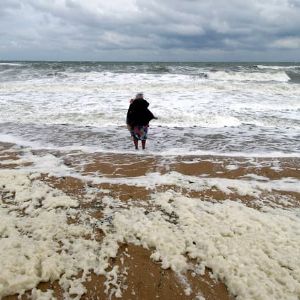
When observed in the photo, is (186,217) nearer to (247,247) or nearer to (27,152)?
(247,247)

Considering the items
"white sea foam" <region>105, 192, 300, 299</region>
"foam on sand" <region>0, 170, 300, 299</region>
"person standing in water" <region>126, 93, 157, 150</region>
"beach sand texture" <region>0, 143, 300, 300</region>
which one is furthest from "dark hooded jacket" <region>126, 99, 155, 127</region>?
"white sea foam" <region>105, 192, 300, 299</region>

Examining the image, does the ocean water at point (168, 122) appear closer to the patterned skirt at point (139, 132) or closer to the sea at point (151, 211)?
the sea at point (151, 211)

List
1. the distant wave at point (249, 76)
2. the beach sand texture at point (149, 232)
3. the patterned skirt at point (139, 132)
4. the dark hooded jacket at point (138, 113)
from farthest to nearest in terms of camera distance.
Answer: the distant wave at point (249, 76)
the patterned skirt at point (139, 132)
the dark hooded jacket at point (138, 113)
the beach sand texture at point (149, 232)

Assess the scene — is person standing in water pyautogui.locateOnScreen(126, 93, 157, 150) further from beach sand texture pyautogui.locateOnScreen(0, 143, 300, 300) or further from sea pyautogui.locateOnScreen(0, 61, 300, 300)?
beach sand texture pyautogui.locateOnScreen(0, 143, 300, 300)

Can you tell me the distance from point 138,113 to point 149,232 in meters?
4.52

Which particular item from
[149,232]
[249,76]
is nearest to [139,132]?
[149,232]

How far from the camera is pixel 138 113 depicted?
856cm

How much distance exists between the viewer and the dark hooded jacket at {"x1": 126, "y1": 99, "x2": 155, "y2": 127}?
850cm

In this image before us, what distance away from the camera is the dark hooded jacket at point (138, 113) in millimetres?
8502

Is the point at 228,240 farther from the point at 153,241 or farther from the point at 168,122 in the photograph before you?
the point at 168,122

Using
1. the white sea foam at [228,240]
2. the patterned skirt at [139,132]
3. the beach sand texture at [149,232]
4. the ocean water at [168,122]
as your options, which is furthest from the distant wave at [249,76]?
the white sea foam at [228,240]

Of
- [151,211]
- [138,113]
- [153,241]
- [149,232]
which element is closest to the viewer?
[153,241]

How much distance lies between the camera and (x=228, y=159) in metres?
7.94

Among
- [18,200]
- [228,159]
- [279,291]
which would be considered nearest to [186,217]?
[279,291]
